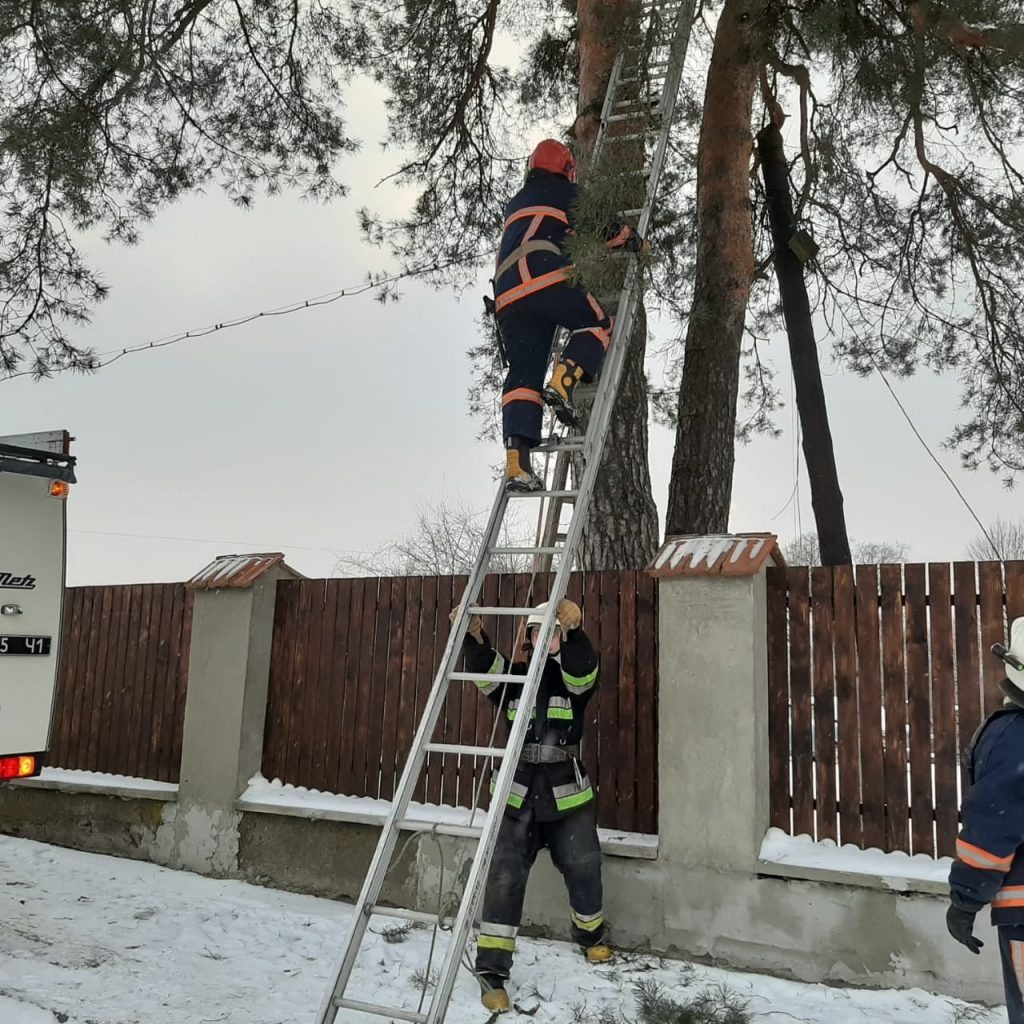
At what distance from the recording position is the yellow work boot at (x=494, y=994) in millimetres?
3768

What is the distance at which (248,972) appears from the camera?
4211 mm

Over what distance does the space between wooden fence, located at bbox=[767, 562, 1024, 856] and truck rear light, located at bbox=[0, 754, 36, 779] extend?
3.47 m

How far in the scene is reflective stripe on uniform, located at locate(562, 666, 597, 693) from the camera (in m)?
4.24

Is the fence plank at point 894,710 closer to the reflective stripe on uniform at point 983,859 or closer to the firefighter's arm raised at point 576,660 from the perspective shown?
the firefighter's arm raised at point 576,660

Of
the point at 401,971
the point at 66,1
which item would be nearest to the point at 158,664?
the point at 401,971

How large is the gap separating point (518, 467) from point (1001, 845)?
7.89 feet

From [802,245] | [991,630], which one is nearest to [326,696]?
[991,630]

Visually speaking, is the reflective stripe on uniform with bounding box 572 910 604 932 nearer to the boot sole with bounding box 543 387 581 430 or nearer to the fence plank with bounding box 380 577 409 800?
the fence plank with bounding box 380 577 409 800

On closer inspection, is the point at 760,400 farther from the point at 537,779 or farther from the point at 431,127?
the point at 537,779

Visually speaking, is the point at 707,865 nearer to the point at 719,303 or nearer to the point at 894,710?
the point at 894,710

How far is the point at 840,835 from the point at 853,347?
19.3ft

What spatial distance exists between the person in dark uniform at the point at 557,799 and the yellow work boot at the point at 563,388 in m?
0.97

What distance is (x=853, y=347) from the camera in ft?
29.7

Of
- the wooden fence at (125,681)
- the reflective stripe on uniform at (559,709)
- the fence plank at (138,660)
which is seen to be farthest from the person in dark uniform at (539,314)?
the fence plank at (138,660)
